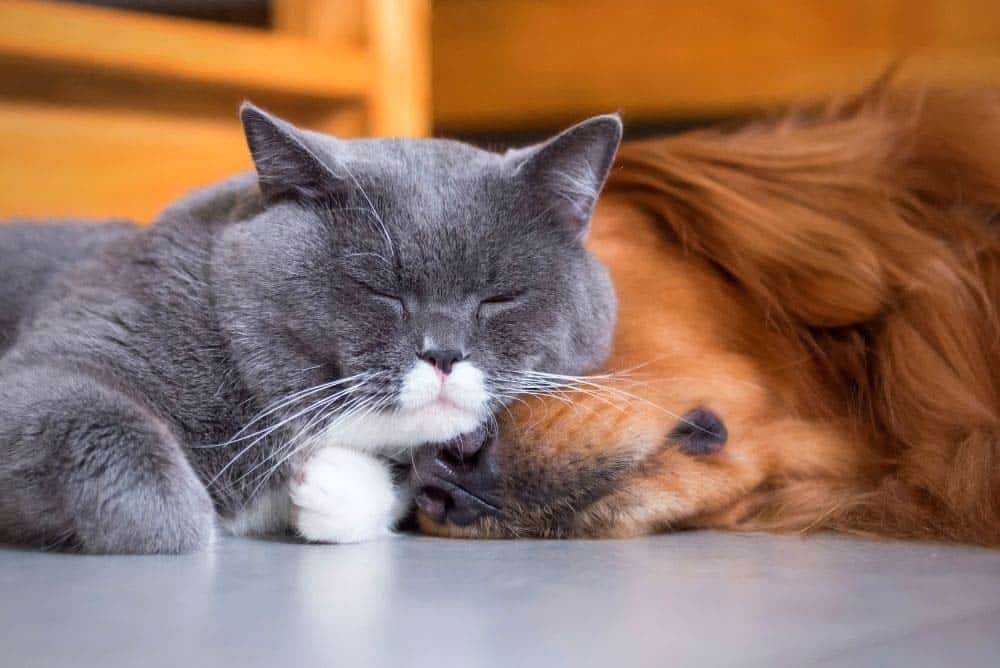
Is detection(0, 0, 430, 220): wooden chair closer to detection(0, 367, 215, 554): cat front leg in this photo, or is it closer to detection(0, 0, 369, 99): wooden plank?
detection(0, 0, 369, 99): wooden plank

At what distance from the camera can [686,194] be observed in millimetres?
1680

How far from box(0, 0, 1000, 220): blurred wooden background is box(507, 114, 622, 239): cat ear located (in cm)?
102

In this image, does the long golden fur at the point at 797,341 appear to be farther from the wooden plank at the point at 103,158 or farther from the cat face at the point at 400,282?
the wooden plank at the point at 103,158

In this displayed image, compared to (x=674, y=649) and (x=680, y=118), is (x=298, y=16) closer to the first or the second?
(x=680, y=118)

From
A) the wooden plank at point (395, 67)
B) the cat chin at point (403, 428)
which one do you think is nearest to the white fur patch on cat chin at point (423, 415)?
the cat chin at point (403, 428)

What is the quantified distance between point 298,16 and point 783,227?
152cm

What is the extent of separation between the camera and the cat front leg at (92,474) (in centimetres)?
117

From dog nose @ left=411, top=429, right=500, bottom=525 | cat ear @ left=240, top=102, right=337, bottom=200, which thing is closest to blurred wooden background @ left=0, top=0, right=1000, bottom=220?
cat ear @ left=240, top=102, right=337, bottom=200

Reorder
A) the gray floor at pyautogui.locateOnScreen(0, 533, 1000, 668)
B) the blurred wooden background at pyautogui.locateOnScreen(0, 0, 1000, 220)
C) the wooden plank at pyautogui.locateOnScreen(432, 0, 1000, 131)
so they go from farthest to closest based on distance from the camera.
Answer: the wooden plank at pyautogui.locateOnScreen(432, 0, 1000, 131)
the blurred wooden background at pyautogui.locateOnScreen(0, 0, 1000, 220)
the gray floor at pyautogui.locateOnScreen(0, 533, 1000, 668)

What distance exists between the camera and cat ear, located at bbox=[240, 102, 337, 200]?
1234mm

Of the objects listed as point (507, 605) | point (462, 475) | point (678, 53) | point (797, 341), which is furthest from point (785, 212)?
point (678, 53)

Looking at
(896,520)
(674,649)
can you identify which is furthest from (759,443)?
(674,649)

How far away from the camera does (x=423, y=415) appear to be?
1.24 m

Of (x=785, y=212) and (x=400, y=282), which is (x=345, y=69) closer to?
(x=785, y=212)
